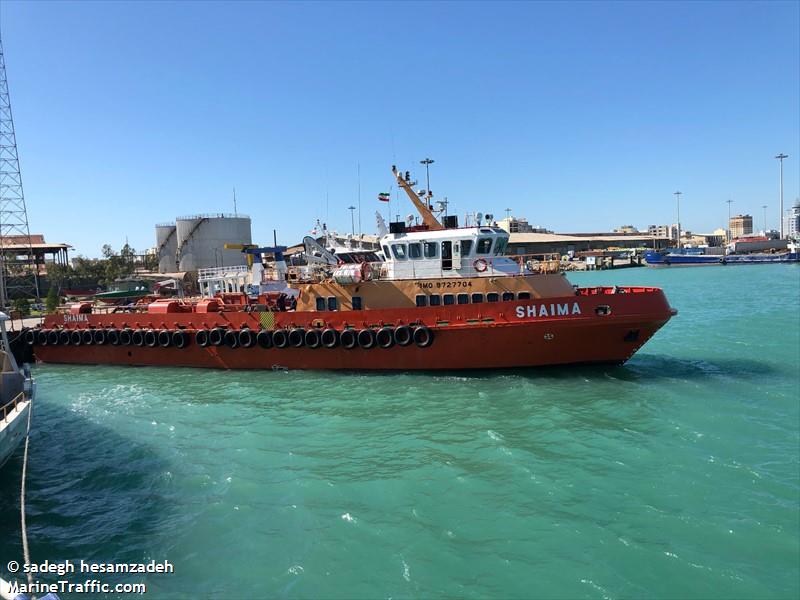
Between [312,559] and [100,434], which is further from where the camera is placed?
[100,434]

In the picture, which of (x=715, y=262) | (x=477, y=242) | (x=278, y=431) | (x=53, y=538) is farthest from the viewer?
(x=715, y=262)

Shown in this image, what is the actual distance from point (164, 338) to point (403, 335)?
859cm

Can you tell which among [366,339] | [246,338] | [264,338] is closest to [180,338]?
[246,338]

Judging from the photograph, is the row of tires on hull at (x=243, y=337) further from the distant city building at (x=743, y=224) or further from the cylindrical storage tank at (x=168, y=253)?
the distant city building at (x=743, y=224)

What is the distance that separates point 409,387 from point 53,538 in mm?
8174

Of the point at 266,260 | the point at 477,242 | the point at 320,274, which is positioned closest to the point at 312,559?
the point at 477,242

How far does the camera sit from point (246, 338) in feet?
52.1

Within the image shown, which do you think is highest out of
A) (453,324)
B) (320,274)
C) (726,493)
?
(320,274)

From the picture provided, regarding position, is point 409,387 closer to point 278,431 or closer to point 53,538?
point 278,431

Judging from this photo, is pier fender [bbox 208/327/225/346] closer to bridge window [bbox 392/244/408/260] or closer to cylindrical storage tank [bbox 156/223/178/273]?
bridge window [bbox 392/244/408/260]

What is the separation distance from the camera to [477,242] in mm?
14531

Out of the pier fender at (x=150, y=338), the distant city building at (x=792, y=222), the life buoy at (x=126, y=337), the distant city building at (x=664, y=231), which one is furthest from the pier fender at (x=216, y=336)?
the distant city building at (x=792, y=222)

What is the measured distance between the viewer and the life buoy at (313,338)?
1509cm

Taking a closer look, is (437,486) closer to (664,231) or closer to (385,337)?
(385,337)
